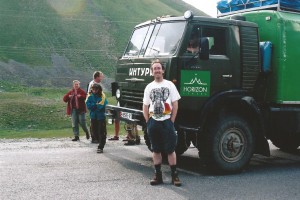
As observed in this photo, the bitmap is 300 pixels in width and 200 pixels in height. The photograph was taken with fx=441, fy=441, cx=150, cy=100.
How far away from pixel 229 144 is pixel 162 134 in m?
1.78

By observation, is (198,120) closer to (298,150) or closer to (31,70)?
(298,150)

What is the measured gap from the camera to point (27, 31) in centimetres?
8038

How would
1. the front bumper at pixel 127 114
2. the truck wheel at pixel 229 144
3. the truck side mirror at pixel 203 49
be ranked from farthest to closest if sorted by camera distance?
the front bumper at pixel 127 114 → the truck wheel at pixel 229 144 → the truck side mirror at pixel 203 49

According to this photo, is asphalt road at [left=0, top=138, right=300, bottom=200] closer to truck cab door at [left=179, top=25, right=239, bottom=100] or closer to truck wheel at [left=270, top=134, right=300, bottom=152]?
truck wheel at [left=270, top=134, right=300, bottom=152]

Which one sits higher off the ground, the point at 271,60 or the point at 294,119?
the point at 271,60

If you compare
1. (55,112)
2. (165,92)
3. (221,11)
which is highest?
(221,11)

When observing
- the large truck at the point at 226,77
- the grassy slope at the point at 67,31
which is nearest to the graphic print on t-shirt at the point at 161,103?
the large truck at the point at 226,77

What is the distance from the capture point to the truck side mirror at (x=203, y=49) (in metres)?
7.65

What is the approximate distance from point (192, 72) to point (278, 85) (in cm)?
186

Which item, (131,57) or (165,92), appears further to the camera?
(131,57)

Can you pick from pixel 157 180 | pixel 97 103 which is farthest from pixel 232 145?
pixel 97 103

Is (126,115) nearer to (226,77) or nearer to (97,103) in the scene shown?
(226,77)

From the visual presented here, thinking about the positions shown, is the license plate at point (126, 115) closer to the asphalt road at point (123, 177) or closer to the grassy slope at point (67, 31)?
the asphalt road at point (123, 177)

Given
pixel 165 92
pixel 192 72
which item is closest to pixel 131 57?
pixel 192 72
